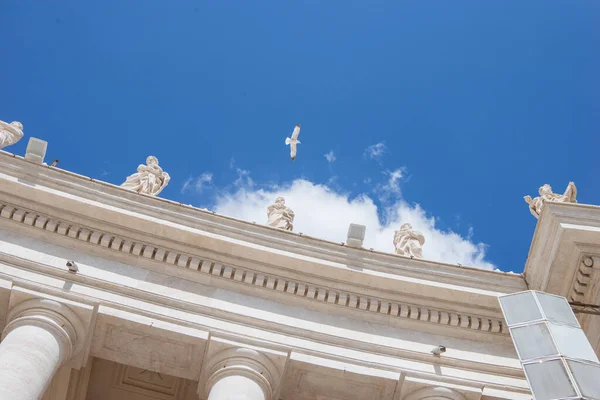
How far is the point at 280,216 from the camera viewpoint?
29.1 meters

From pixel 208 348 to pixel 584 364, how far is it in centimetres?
1065

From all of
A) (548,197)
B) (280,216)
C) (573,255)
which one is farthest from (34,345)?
(548,197)

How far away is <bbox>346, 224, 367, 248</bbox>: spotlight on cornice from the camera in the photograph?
2689 centimetres

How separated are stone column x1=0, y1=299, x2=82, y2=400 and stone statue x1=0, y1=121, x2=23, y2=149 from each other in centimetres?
1008

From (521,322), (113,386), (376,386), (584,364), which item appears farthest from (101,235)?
(584,364)

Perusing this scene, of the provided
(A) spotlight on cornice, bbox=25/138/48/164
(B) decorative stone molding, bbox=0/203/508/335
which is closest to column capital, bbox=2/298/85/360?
(B) decorative stone molding, bbox=0/203/508/335

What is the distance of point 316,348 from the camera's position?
2425 centimetres

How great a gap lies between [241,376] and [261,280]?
403 cm

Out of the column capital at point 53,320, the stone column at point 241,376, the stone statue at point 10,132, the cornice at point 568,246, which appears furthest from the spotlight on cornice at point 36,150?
the cornice at point 568,246

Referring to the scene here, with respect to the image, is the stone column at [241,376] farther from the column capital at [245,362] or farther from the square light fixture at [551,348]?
the square light fixture at [551,348]

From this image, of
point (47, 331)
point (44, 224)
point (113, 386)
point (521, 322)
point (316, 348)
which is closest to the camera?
point (521, 322)

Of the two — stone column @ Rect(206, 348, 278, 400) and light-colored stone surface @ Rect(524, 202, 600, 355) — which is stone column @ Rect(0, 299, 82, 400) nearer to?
stone column @ Rect(206, 348, 278, 400)

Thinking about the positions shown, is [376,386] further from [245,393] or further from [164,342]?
[164,342]

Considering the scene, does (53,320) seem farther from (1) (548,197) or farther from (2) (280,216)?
(1) (548,197)
